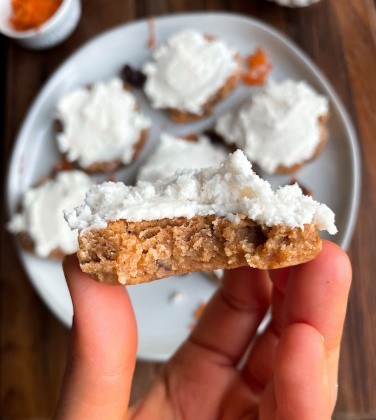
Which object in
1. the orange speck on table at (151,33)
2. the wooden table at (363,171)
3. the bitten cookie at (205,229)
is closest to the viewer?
the bitten cookie at (205,229)

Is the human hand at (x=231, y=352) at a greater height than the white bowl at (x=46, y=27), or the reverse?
the white bowl at (x=46, y=27)

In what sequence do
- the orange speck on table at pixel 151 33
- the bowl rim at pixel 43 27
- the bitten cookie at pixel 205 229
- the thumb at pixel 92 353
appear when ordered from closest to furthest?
the bitten cookie at pixel 205 229 → the thumb at pixel 92 353 → the bowl rim at pixel 43 27 → the orange speck on table at pixel 151 33

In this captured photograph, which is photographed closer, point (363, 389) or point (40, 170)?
point (363, 389)

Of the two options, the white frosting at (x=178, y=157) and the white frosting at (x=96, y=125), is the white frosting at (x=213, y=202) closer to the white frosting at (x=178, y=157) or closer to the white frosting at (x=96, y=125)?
the white frosting at (x=178, y=157)

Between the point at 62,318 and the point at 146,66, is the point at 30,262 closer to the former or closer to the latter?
the point at 62,318

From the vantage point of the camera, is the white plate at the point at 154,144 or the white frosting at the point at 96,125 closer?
the white plate at the point at 154,144

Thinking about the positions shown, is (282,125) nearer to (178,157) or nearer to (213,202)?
(178,157)

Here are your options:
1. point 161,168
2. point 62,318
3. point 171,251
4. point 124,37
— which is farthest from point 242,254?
point 124,37

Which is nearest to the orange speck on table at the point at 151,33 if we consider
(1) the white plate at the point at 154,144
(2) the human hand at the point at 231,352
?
(1) the white plate at the point at 154,144
